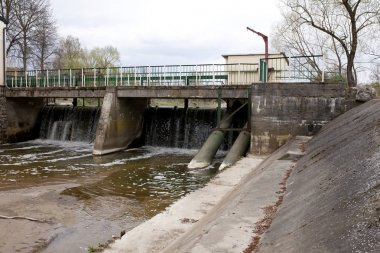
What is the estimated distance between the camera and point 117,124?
22.4 meters

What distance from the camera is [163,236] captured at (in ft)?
22.7

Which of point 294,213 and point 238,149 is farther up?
point 294,213

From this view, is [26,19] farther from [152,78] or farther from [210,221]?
[210,221]

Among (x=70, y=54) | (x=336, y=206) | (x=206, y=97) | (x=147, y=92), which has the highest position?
(x=70, y=54)

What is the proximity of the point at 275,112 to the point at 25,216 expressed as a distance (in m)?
9.82

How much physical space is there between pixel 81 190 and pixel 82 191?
0.54 feet

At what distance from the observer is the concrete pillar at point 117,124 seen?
21431mm

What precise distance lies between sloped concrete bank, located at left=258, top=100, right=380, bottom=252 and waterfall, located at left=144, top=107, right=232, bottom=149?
613 inches

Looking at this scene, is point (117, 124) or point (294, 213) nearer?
point (294, 213)

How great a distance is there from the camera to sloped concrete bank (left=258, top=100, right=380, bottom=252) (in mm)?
3764

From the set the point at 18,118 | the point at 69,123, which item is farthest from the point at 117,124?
the point at 18,118

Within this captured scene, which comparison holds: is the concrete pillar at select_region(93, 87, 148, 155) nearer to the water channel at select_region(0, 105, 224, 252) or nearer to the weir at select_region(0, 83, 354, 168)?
the weir at select_region(0, 83, 354, 168)

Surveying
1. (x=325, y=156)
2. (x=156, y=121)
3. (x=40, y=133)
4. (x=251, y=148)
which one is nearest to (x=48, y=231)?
(x=325, y=156)

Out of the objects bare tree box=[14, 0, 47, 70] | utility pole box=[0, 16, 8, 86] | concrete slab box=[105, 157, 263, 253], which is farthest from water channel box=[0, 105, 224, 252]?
bare tree box=[14, 0, 47, 70]
